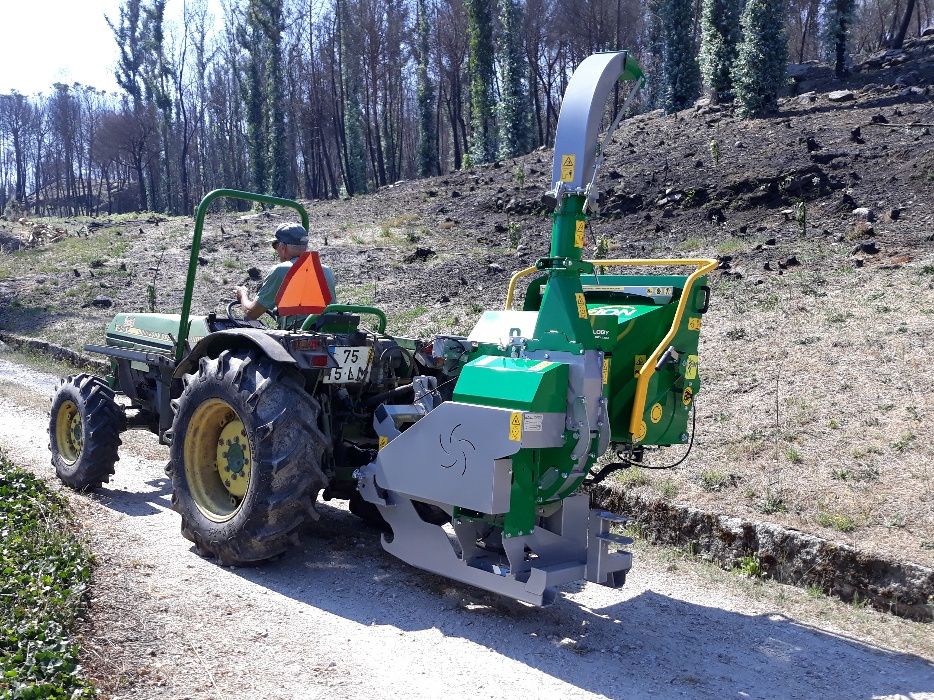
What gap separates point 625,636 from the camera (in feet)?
14.8

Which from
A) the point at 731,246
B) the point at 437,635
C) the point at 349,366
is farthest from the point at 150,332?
the point at 731,246

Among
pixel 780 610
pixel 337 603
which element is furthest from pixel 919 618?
pixel 337 603

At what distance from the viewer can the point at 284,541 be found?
16.7ft

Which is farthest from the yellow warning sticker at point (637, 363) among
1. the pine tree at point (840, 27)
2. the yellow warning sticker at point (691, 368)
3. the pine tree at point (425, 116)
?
the pine tree at point (425, 116)

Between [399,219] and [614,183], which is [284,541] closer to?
[614,183]

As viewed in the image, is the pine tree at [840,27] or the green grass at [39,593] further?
the pine tree at [840,27]

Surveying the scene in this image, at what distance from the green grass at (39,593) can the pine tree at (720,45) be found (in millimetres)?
21182

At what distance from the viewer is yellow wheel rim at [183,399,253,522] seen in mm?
5375

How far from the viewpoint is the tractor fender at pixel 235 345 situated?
5.04 meters

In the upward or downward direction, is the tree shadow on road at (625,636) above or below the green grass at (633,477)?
below

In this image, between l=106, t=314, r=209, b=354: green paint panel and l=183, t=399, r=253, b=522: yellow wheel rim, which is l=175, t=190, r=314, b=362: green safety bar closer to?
l=106, t=314, r=209, b=354: green paint panel

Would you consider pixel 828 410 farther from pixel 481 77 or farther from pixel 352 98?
pixel 352 98

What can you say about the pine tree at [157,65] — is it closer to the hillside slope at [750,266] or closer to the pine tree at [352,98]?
the pine tree at [352,98]

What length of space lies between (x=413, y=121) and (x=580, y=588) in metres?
53.5
